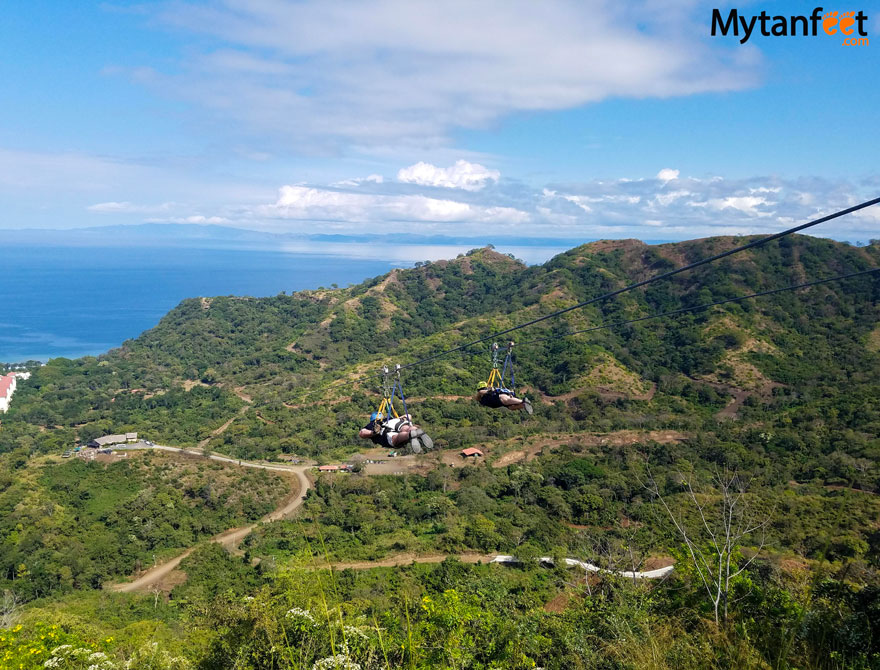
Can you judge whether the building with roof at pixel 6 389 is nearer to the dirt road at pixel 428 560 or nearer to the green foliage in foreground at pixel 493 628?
the green foliage in foreground at pixel 493 628

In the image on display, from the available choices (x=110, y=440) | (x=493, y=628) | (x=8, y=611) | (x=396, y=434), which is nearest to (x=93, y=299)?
(x=110, y=440)

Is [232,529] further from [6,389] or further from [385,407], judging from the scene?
[6,389]

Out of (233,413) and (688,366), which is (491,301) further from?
(233,413)

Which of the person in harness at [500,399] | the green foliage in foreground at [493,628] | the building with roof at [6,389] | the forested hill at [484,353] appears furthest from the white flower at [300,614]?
the building with roof at [6,389]

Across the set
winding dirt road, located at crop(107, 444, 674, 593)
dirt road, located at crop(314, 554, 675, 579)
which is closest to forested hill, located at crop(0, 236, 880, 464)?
winding dirt road, located at crop(107, 444, 674, 593)

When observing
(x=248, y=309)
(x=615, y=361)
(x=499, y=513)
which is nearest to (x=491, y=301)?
(x=615, y=361)
